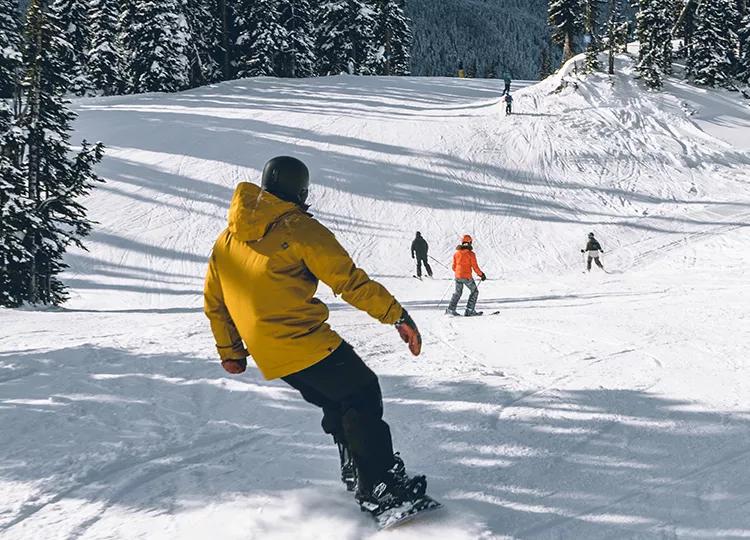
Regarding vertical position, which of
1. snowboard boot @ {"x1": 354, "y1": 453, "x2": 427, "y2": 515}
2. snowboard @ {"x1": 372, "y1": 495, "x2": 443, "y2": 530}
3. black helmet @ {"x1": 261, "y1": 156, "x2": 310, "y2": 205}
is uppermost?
black helmet @ {"x1": 261, "y1": 156, "x2": 310, "y2": 205}

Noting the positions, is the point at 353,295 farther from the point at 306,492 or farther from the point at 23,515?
the point at 23,515

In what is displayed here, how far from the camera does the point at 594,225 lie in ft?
72.5

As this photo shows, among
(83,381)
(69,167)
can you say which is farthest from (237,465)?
(69,167)

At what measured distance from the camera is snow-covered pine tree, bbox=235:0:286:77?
42.2 metres

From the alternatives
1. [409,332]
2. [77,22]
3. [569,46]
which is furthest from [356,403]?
[77,22]

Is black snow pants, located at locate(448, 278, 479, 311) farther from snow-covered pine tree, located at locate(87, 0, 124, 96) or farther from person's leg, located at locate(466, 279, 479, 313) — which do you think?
snow-covered pine tree, located at locate(87, 0, 124, 96)

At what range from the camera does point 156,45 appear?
123 ft

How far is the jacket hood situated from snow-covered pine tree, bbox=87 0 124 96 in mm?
43111

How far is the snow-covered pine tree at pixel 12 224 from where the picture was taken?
539 inches

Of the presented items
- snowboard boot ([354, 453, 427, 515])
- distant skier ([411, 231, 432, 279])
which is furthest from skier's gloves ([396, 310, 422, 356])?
distant skier ([411, 231, 432, 279])

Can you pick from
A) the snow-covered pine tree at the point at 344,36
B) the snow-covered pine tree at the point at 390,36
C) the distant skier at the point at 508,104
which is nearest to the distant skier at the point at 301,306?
the distant skier at the point at 508,104

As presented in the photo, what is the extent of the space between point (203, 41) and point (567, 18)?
85.8 feet

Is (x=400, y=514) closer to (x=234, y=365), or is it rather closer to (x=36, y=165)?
(x=234, y=365)

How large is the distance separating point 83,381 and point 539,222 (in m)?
19.1
